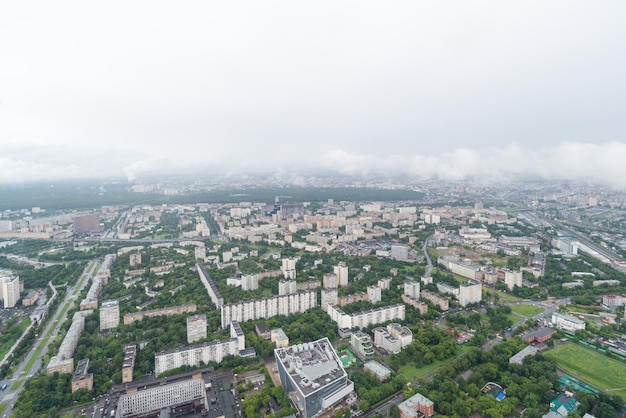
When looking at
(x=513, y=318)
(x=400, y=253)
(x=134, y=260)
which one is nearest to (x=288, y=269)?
(x=400, y=253)

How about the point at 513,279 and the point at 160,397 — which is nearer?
the point at 160,397

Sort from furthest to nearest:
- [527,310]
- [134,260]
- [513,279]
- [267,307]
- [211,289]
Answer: [134,260] → [513,279] → [211,289] → [527,310] → [267,307]

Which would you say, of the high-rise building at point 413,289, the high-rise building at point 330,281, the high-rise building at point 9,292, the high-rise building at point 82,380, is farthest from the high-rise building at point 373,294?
the high-rise building at point 9,292

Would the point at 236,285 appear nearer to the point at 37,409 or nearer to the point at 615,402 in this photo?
the point at 37,409

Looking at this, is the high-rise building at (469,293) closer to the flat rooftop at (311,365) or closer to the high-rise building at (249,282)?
the flat rooftop at (311,365)

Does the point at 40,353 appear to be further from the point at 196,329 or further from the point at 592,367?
the point at 592,367
